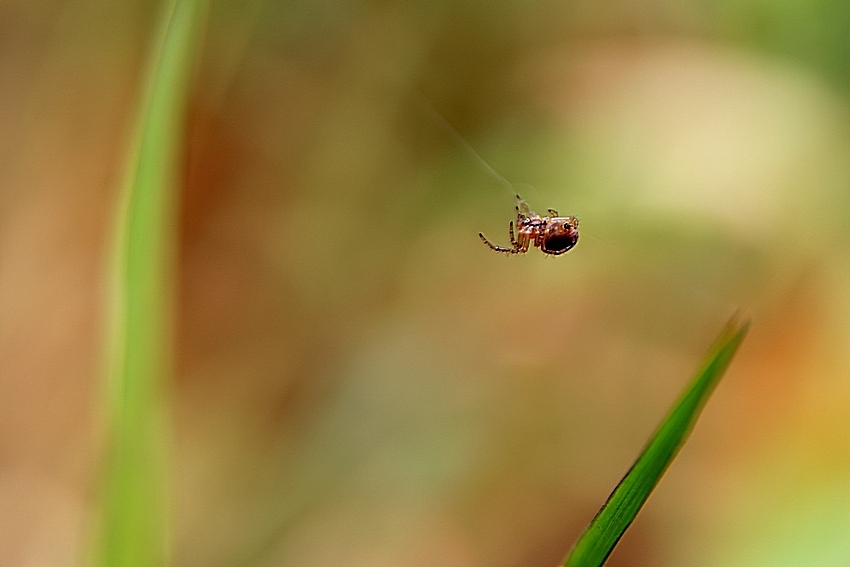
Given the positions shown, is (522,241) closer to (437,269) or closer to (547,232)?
(547,232)

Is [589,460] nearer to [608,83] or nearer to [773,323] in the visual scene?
[773,323]

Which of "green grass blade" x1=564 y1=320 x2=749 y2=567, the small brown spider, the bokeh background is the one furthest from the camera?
the bokeh background

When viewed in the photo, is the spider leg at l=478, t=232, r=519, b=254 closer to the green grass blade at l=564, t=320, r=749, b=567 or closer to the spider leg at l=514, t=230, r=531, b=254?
the spider leg at l=514, t=230, r=531, b=254

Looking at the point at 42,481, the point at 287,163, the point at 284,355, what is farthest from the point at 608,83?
the point at 42,481

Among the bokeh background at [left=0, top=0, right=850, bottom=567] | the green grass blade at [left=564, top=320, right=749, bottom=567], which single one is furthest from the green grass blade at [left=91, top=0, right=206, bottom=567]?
the bokeh background at [left=0, top=0, right=850, bottom=567]

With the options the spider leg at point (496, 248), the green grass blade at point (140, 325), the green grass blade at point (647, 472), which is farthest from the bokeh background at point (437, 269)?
the green grass blade at point (647, 472)
